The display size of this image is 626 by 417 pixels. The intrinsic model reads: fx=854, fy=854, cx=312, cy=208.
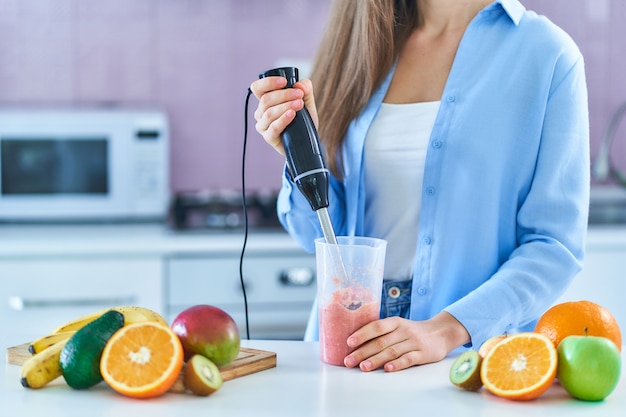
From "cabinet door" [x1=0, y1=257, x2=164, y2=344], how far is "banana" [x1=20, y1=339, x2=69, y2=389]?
135 centimetres

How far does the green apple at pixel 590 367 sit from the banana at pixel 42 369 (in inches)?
23.0

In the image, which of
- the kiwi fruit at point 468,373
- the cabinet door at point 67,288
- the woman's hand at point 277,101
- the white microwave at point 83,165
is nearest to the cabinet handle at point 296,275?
the cabinet door at point 67,288

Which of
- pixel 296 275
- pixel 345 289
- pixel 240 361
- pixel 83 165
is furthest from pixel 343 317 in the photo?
pixel 83 165

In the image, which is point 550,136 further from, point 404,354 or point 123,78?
point 123,78

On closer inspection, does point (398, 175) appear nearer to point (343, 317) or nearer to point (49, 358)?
point (343, 317)

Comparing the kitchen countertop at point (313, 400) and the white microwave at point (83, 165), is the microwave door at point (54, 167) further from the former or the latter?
the kitchen countertop at point (313, 400)

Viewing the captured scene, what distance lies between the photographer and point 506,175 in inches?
52.9

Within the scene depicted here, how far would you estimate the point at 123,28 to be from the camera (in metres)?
2.92

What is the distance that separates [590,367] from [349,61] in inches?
29.2

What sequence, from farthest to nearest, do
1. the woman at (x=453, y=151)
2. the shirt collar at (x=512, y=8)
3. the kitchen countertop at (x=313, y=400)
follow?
1. the shirt collar at (x=512, y=8)
2. the woman at (x=453, y=151)
3. the kitchen countertop at (x=313, y=400)

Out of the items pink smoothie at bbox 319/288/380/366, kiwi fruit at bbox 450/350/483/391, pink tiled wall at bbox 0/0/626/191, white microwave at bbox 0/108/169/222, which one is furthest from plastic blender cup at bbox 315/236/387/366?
pink tiled wall at bbox 0/0/626/191

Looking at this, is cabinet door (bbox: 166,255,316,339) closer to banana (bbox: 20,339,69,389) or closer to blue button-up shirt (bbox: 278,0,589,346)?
blue button-up shirt (bbox: 278,0,589,346)

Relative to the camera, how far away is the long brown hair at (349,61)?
147cm

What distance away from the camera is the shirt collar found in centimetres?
138
